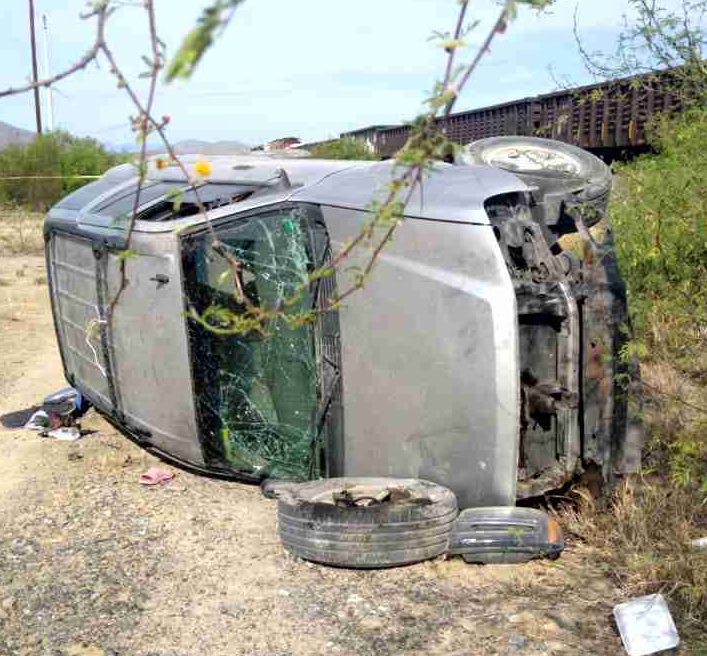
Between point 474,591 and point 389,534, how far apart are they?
0.37 m

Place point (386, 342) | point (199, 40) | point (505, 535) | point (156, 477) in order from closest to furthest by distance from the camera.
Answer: point (199, 40)
point (505, 535)
point (386, 342)
point (156, 477)

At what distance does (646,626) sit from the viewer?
287 centimetres

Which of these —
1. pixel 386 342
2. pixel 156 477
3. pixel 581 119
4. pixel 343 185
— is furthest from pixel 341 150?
pixel 386 342

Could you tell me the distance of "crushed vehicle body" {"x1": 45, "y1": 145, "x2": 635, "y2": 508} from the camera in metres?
3.34

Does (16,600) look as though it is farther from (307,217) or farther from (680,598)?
(680,598)

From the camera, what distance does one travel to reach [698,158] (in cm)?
461

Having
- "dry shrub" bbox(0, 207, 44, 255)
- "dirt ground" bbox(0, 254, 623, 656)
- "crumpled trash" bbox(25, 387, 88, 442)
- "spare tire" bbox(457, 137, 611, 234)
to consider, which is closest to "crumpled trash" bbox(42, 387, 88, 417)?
"crumpled trash" bbox(25, 387, 88, 442)

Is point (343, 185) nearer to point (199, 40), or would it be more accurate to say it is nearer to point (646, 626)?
point (646, 626)

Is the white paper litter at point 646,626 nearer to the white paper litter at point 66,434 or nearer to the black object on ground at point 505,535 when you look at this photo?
the black object on ground at point 505,535

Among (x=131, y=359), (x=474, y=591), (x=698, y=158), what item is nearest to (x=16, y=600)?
(x=131, y=359)

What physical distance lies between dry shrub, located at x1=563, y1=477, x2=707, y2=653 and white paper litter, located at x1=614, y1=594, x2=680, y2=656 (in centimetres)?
7

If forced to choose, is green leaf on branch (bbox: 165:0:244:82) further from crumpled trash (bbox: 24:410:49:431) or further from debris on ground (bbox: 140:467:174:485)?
crumpled trash (bbox: 24:410:49:431)

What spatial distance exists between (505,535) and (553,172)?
2.24 m

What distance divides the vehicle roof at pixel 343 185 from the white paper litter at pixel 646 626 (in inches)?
56.5
